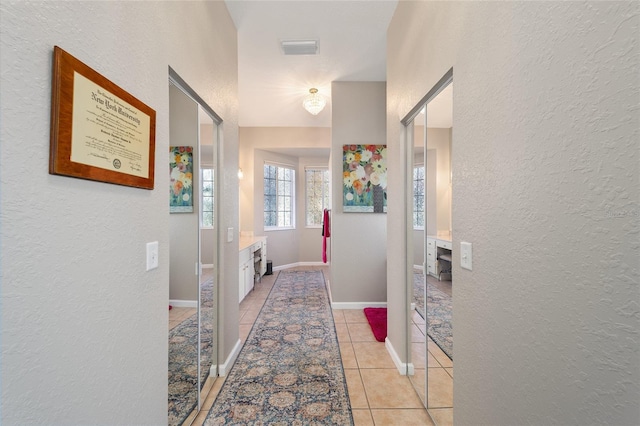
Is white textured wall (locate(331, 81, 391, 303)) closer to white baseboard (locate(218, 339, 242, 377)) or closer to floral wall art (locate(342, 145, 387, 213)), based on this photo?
floral wall art (locate(342, 145, 387, 213))

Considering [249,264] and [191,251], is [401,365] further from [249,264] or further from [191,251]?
[249,264]

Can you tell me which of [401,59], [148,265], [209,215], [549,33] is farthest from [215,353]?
[401,59]

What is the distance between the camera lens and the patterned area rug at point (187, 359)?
4.65 feet

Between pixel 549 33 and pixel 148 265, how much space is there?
1557 millimetres

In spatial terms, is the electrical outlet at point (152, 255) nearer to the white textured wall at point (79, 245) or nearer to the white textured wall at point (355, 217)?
the white textured wall at point (79, 245)

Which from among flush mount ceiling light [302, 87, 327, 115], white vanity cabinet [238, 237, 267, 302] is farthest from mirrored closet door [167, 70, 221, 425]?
flush mount ceiling light [302, 87, 327, 115]

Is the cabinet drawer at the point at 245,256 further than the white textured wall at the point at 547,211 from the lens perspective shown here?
Yes

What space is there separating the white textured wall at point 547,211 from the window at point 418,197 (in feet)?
1.80

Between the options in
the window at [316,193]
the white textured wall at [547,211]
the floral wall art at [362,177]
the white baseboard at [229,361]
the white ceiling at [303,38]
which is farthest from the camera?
the window at [316,193]

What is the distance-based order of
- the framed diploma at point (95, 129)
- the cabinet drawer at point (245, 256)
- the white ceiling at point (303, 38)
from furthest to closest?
the cabinet drawer at point (245, 256), the white ceiling at point (303, 38), the framed diploma at point (95, 129)

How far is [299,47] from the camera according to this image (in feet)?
8.68

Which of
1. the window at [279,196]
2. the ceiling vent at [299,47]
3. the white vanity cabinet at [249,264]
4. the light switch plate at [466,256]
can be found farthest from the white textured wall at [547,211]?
the window at [279,196]

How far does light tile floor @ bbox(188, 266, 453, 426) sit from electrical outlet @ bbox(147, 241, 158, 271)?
114cm

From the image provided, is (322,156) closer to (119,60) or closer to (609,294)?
(119,60)
